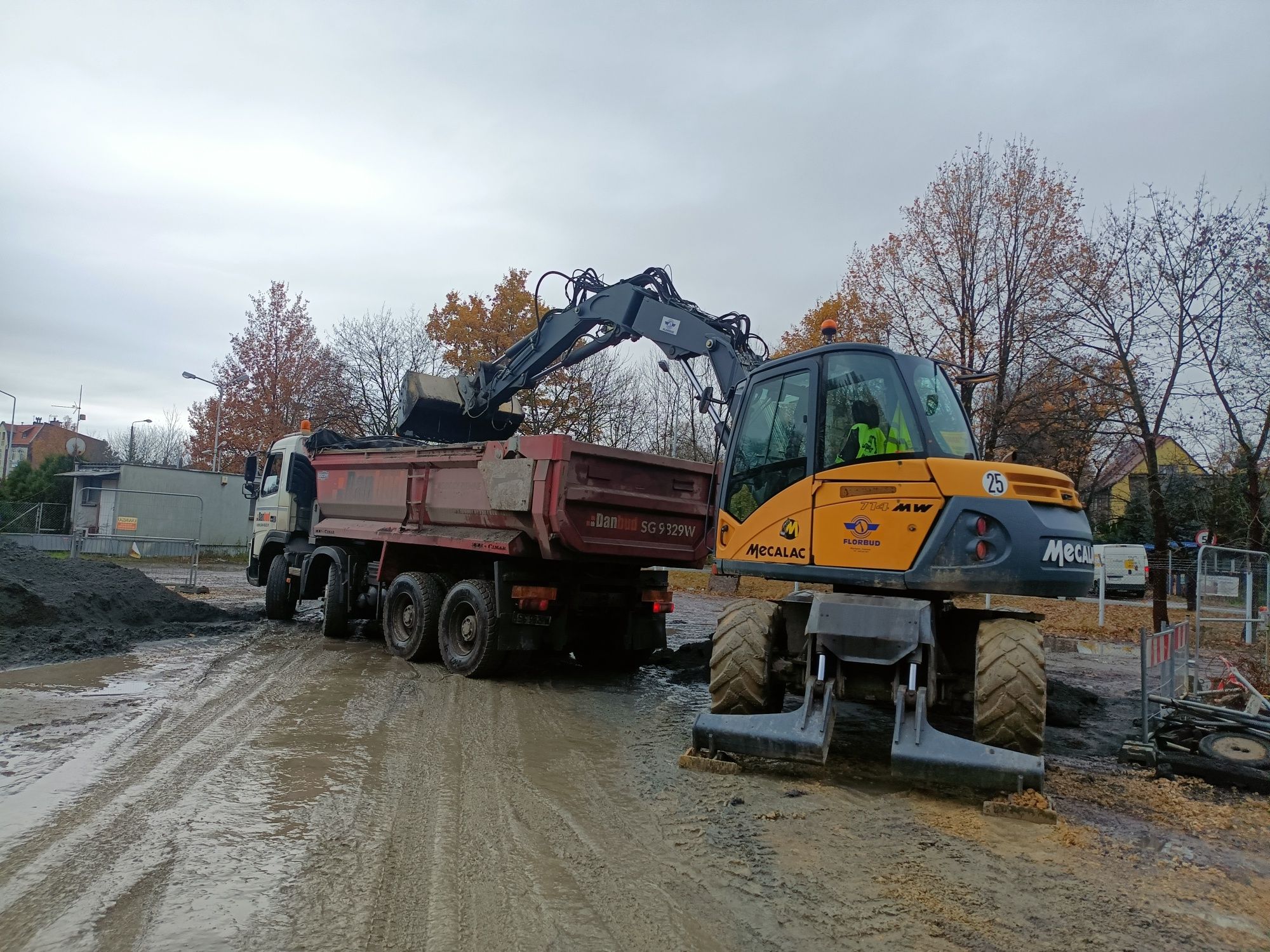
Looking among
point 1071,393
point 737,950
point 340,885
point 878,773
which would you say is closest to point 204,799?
point 340,885

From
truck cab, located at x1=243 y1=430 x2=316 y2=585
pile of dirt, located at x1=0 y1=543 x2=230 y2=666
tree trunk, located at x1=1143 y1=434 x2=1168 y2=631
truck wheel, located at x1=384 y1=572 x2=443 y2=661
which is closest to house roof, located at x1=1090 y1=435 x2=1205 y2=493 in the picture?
tree trunk, located at x1=1143 y1=434 x2=1168 y2=631

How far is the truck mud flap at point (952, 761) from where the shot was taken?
5.03 meters

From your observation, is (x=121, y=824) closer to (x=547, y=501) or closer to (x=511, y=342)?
(x=547, y=501)

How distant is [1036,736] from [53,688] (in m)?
8.26

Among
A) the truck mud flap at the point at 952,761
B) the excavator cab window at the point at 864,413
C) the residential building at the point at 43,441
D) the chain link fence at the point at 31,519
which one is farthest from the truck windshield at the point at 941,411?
the residential building at the point at 43,441

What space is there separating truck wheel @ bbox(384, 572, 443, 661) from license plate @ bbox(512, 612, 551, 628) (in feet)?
5.15

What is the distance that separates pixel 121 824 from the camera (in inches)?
176

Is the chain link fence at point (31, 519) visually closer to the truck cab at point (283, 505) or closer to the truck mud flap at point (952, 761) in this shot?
the truck cab at point (283, 505)

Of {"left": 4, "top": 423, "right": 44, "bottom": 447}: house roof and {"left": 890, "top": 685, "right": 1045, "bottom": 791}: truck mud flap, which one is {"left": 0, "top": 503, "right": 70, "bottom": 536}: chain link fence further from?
{"left": 4, "top": 423, "right": 44, "bottom": 447}: house roof

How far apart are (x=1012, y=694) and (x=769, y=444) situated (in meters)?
2.40

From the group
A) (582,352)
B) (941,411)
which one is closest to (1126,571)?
(582,352)

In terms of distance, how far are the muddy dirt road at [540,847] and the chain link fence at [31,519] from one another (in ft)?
83.0

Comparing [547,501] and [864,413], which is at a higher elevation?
[864,413]

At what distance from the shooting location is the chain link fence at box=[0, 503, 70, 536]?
2797cm
